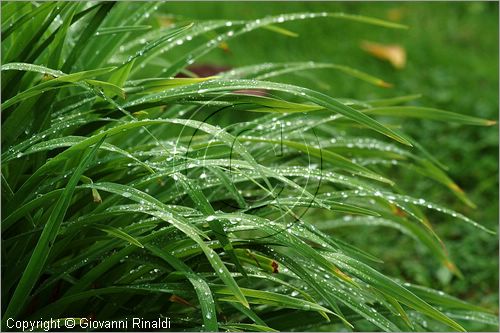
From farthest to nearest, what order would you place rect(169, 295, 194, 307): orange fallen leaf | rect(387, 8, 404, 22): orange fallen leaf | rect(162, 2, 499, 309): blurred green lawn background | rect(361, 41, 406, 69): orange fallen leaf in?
rect(387, 8, 404, 22): orange fallen leaf, rect(361, 41, 406, 69): orange fallen leaf, rect(162, 2, 499, 309): blurred green lawn background, rect(169, 295, 194, 307): orange fallen leaf

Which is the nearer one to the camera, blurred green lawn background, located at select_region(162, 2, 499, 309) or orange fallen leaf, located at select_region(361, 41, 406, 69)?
blurred green lawn background, located at select_region(162, 2, 499, 309)

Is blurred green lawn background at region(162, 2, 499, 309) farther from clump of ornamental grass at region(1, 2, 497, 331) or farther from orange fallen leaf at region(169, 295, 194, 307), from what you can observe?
orange fallen leaf at region(169, 295, 194, 307)

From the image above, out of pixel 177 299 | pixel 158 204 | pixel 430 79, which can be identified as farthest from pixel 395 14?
pixel 158 204

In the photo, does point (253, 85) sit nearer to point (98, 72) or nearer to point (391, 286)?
point (98, 72)

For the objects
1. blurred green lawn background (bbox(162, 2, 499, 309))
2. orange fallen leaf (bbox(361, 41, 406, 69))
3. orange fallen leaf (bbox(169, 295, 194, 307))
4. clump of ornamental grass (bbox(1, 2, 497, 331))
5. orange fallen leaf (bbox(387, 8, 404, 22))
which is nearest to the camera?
clump of ornamental grass (bbox(1, 2, 497, 331))

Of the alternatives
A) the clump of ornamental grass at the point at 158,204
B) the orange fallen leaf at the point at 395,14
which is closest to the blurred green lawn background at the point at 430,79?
the orange fallen leaf at the point at 395,14

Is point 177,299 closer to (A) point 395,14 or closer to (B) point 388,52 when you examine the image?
(B) point 388,52

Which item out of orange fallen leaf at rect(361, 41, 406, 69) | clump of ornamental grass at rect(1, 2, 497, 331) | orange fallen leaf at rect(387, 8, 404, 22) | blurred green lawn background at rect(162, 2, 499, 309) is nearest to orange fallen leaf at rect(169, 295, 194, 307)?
clump of ornamental grass at rect(1, 2, 497, 331)
